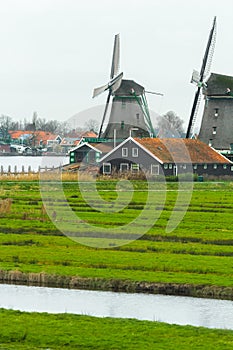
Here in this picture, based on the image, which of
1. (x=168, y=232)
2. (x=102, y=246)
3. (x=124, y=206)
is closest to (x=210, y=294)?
(x=102, y=246)

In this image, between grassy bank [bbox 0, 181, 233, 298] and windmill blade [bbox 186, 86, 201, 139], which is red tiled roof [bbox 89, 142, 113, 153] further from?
grassy bank [bbox 0, 181, 233, 298]

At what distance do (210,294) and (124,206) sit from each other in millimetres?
22881

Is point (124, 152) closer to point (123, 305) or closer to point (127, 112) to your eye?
point (127, 112)

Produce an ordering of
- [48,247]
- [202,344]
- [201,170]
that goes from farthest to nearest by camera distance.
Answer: [201,170]
[48,247]
[202,344]

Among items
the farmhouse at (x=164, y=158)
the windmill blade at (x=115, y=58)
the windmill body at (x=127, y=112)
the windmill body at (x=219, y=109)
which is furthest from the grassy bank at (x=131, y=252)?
the windmill blade at (x=115, y=58)

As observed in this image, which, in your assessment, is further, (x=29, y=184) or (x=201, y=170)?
(x=201, y=170)

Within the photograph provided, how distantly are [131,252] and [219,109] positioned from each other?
48.4 meters

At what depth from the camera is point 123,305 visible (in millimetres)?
22312

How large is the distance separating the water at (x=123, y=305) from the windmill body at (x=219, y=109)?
54640mm

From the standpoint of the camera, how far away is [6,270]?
25812mm

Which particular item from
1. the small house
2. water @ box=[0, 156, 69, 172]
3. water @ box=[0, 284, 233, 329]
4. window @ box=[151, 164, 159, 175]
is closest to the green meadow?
water @ box=[0, 284, 233, 329]

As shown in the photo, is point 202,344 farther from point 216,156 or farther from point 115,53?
point 115,53

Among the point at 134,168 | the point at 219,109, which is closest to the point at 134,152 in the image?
the point at 134,168

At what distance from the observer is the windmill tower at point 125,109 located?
256 ft
